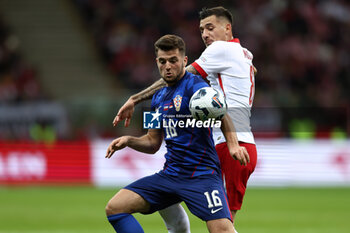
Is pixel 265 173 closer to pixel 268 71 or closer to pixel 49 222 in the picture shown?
pixel 268 71

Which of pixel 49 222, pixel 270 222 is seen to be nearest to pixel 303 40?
pixel 270 222

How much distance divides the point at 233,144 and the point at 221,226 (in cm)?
67

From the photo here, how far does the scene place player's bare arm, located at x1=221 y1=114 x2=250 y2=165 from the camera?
16.1 ft

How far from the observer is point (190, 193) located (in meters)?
5.25

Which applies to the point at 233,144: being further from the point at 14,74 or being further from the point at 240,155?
the point at 14,74

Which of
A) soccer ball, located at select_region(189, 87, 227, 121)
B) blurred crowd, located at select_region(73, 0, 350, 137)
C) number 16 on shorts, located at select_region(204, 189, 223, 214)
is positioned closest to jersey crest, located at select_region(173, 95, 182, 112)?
soccer ball, located at select_region(189, 87, 227, 121)

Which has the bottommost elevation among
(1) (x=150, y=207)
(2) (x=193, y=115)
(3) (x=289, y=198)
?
(3) (x=289, y=198)

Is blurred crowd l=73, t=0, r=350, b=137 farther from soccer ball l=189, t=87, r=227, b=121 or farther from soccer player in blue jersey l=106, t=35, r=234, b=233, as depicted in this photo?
soccer ball l=189, t=87, r=227, b=121

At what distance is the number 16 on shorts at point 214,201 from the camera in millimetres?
5129

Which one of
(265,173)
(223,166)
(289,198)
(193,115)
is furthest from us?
(265,173)

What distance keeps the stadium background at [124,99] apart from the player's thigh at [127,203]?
154 inches

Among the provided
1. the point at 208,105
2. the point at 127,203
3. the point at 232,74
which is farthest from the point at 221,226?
the point at 232,74

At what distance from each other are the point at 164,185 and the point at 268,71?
13.9 metres

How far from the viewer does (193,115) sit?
201 inches
